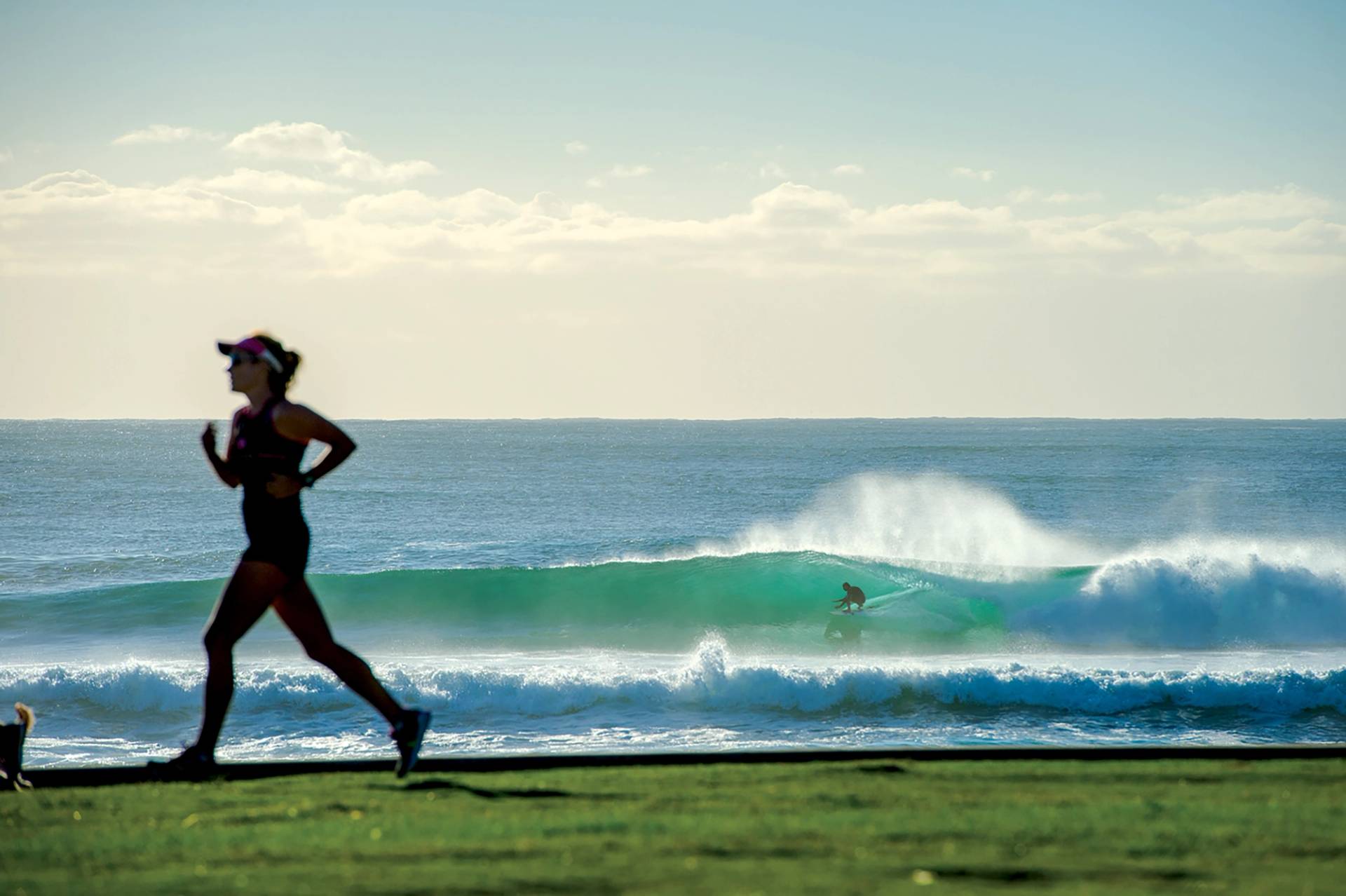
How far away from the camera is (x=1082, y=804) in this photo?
4633 mm

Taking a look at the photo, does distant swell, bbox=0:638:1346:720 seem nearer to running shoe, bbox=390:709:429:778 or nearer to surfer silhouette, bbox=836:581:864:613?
surfer silhouette, bbox=836:581:864:613

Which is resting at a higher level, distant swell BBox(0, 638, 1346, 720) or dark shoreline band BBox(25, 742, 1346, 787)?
dark shoreline band BBox(25, 742, 1346, 787)

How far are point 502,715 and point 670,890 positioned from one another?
11.5 meters

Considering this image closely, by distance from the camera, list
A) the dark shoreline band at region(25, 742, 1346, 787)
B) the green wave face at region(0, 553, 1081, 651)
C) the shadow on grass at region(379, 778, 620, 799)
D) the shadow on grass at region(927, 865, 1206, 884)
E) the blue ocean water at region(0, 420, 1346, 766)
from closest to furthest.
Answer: the shadow on grass at region(927, 865, 1206, 884) < the shadow on grass at region(379, 778, 620, 799) < the dark shoreline band at region(25, 742, 1346, 787) < the blue ocean water at region(0, 420, 1346, 766) < the green wave face at region(0, 553, 1081, 651)

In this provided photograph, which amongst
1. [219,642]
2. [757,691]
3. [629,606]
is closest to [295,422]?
[219,642]

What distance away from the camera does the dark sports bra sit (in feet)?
16.9

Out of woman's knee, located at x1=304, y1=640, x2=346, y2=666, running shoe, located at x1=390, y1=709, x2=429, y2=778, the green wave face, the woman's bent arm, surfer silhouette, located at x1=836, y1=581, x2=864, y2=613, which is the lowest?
the green wave face

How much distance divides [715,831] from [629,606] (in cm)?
2075

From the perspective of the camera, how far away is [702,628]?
23.2 meters

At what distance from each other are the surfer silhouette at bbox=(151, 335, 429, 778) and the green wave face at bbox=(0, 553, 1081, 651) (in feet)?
52.4

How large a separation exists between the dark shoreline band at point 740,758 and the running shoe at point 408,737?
0.27m

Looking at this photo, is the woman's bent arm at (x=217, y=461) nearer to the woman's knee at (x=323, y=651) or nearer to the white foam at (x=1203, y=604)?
the woman's knee at (x=323, y=651)

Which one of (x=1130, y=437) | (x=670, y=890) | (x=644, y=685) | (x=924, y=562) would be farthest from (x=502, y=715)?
(x=1130, y=437)

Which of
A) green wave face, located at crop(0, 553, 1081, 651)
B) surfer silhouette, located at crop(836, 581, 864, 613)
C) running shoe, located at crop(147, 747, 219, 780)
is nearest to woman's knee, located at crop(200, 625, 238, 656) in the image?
running shoe, located at crop(147, 747, 219, 780)
